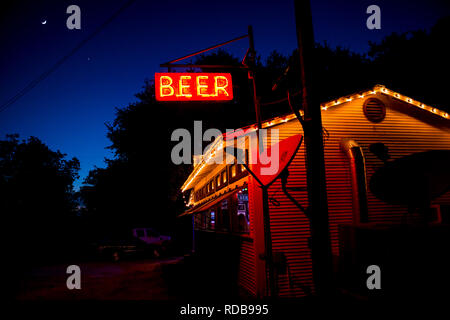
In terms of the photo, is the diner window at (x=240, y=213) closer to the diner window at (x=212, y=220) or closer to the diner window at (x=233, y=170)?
the diner window at (x=233, y=170)

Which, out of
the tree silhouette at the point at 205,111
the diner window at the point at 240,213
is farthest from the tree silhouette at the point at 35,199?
the diner window at the point at 240,213

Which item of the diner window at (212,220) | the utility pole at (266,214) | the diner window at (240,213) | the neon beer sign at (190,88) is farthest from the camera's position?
the diner window at (212,220)

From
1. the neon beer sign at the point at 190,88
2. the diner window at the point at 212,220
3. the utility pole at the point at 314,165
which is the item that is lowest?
the diner window at the point at 212,220

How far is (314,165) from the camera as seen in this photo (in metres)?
A: 4.54

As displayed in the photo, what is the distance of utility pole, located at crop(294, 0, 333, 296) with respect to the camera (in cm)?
434

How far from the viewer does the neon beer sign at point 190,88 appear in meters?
9.14

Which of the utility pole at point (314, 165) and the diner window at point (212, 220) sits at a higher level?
the utility pole at point (314, 165)

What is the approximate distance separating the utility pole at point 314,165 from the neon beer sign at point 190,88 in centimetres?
449

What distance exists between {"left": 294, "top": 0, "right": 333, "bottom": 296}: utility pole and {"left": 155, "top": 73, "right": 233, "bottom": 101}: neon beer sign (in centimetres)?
449

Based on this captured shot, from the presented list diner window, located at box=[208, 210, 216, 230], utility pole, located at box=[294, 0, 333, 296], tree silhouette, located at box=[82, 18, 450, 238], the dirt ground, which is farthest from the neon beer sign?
tree silhouette, located at box=[82, 18, 450, 238]

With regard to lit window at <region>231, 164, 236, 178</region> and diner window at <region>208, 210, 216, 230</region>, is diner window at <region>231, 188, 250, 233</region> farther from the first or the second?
diner window at <region>208, 210, 216, 230</region>

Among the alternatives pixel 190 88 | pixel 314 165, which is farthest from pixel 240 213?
pixel 314 165
